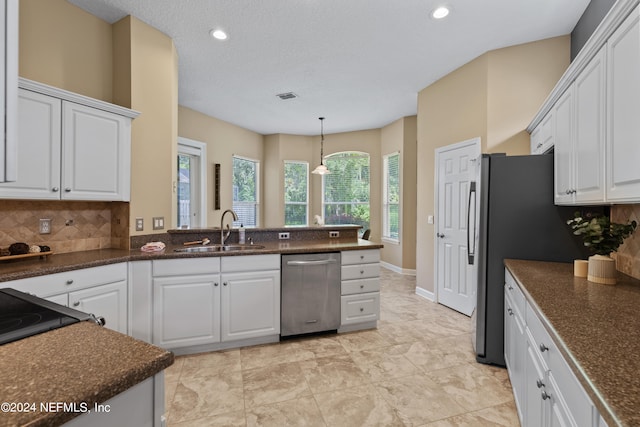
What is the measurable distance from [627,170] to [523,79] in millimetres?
2436

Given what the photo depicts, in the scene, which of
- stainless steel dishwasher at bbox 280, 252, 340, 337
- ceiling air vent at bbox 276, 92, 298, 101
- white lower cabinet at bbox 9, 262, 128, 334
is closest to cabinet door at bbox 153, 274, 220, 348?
white lower cabinet at bbox 9, 262, 128, 334

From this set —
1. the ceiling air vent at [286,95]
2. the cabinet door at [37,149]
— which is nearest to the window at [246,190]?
the ceiling air vent at [286,95]

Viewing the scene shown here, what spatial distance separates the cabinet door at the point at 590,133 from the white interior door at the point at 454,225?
5.30 feet

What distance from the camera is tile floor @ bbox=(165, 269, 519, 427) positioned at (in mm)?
1863

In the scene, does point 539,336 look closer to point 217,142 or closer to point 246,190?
point 217,142

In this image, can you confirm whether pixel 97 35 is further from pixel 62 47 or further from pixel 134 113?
pixel 134 113

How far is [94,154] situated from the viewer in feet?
8.03

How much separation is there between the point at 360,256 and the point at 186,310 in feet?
5.45

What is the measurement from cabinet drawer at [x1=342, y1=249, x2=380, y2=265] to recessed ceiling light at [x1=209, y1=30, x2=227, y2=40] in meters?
2.47

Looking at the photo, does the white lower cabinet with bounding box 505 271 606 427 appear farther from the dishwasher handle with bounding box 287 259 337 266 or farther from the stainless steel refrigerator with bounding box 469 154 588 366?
the dishwasher handle with bounding box 287 259 337 266

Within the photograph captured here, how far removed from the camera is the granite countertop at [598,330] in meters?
0.72

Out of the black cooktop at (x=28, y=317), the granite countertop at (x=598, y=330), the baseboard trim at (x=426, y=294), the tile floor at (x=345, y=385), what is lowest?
the tile floor at (x=345, y=385)

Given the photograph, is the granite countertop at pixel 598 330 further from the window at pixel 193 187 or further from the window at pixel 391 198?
the window at pixel 193 187

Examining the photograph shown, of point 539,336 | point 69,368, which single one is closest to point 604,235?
point 539,336
